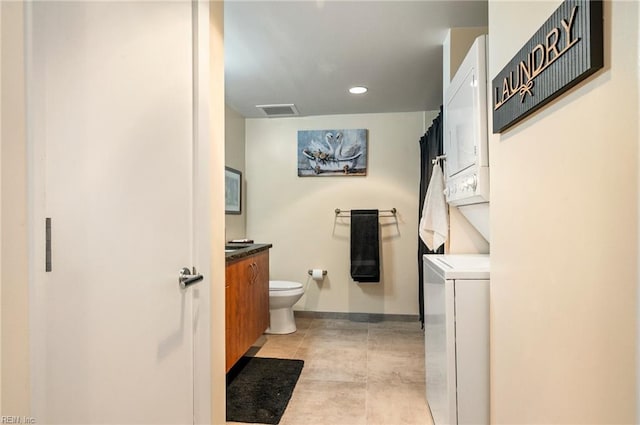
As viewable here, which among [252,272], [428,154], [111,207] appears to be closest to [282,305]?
[252,272]

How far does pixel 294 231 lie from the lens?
4016mm

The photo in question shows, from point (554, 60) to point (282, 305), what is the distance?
2.99 meters

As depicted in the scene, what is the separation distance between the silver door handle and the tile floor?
1193 mm

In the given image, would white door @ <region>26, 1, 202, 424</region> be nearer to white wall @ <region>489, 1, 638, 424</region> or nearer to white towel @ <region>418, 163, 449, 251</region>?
white wall @ <region>489, 1, 638, 424</region>

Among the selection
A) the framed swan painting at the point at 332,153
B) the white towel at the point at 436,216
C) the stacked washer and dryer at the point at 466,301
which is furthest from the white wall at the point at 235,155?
the stacked washer and dryer at the point at 466,301

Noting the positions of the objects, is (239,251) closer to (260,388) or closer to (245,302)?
(245,302)

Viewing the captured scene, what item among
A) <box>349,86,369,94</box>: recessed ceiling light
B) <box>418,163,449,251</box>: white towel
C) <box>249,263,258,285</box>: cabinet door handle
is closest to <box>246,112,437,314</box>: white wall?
<box>349,86,369,94</box>: recessed ceiling light

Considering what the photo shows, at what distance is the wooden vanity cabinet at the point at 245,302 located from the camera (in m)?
2.31

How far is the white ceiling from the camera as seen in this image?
1.94 metres

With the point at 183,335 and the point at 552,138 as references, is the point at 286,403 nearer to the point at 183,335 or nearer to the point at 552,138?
the point at 183,335

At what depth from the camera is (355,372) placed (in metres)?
2.56

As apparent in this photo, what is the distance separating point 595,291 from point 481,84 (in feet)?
3.94

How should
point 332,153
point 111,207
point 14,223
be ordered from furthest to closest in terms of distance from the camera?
1. point 332,153
2. point 111,207
3. point 14,223

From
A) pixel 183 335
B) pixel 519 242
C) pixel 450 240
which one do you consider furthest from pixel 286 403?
pixel 519 242
